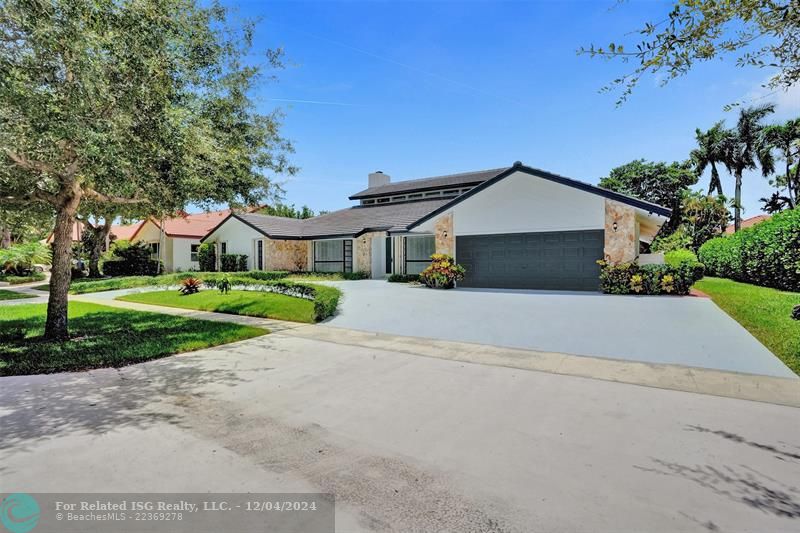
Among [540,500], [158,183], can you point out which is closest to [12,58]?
[158,183]

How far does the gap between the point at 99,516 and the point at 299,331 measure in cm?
733

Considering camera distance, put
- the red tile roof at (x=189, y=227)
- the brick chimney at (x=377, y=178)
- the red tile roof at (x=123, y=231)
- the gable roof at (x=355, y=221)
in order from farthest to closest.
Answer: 1. the red tile roof at (x=123, y=231)
2. the brick chimney at (x=377, y=178)
3. the red tile roof at (x=189, y=227)
4. the gable roof at (x=355, y=221)

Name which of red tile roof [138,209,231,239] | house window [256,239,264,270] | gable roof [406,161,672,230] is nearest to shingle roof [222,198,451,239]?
house window [256,239,264,270]

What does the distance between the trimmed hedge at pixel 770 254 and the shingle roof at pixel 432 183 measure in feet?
48.3

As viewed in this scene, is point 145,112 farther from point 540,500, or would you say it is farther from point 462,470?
point 540,500

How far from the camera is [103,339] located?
929 cm

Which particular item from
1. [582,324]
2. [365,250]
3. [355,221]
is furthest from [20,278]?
[582,324]

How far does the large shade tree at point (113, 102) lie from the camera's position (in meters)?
6.17

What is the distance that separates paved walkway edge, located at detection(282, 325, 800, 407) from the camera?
5.68m

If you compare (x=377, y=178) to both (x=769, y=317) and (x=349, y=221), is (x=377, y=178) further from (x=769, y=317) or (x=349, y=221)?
(x=769, y=317)

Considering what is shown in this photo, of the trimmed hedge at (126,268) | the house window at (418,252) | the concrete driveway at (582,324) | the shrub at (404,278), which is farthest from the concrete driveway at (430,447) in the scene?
the trimmed hedge at (126,268)

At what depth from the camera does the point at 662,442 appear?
13.4 feet

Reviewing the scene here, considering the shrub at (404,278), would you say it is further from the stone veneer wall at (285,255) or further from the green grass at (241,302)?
the stone veneer wall at (285,255)

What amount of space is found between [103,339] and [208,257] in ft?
75.6
